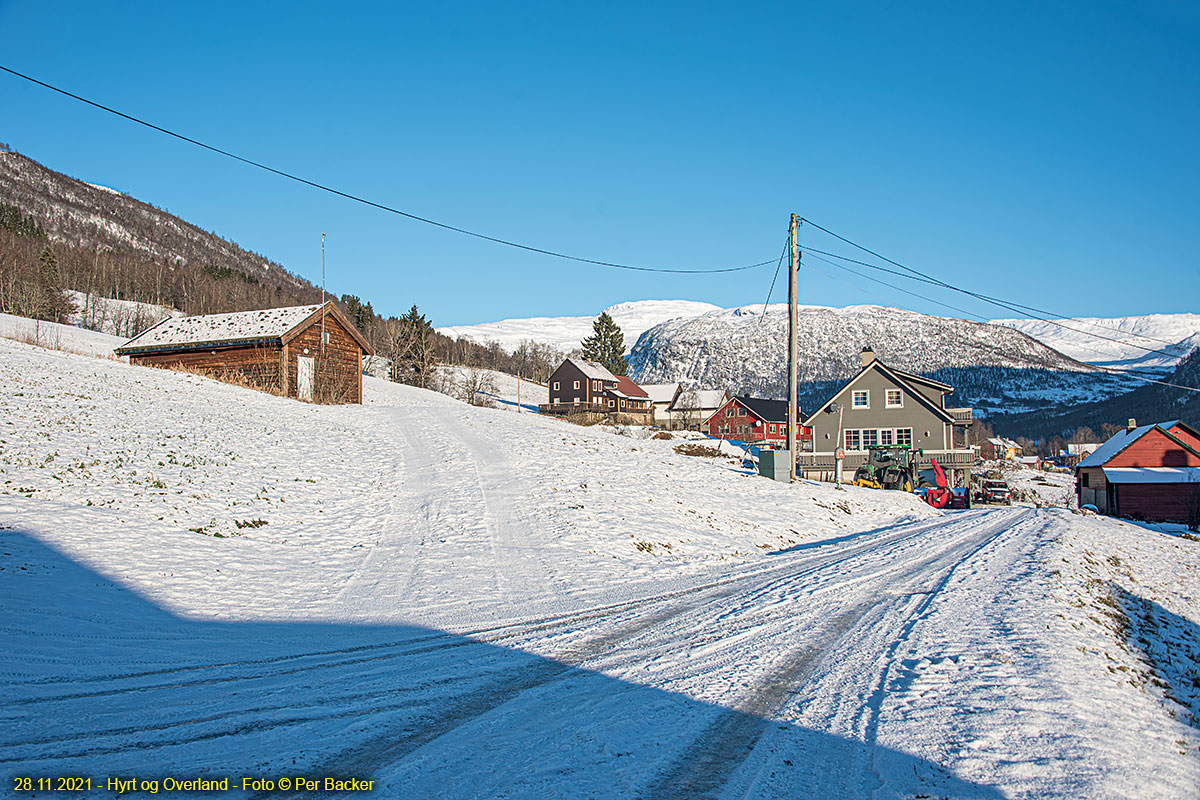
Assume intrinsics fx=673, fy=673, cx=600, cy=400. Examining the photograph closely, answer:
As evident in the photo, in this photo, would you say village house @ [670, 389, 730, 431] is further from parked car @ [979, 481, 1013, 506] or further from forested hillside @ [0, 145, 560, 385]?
parked car @ [979, 481, 1013, 506]

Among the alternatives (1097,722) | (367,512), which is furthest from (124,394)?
(1097,722)

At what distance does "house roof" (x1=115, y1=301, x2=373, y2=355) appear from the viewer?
36438 mm

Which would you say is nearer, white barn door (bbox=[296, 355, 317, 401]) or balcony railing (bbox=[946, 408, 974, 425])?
white barn door (bbox=[296, 355, 317, 401])

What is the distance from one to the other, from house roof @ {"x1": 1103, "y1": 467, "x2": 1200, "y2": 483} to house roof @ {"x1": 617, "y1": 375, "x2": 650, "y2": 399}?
64037 millimetres

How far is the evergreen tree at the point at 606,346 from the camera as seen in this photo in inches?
4141

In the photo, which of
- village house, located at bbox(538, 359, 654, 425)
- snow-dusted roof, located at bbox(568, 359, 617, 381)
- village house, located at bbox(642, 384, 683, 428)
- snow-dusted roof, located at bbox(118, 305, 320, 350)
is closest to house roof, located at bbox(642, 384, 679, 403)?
village house, located at bbox(642, 384, 683, 428)

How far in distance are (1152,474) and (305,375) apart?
51.1 meters

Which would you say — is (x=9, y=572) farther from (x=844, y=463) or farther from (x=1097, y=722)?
(x=844, y=463)

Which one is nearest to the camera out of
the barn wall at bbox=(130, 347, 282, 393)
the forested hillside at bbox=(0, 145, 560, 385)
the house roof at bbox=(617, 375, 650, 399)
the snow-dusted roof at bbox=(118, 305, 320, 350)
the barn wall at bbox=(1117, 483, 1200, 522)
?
the barn wall at bbox=(130, 347, 282, 393)

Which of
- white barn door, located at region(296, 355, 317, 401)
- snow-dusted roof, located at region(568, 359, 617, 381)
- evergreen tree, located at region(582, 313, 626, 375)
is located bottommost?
white barn door, located at region(296, 355, 317, 401)

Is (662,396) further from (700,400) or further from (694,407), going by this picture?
(694,407)

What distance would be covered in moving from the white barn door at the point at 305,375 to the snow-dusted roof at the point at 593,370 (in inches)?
2150

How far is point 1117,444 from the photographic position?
4559 cm

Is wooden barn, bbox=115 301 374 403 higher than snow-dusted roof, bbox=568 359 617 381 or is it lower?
lower
